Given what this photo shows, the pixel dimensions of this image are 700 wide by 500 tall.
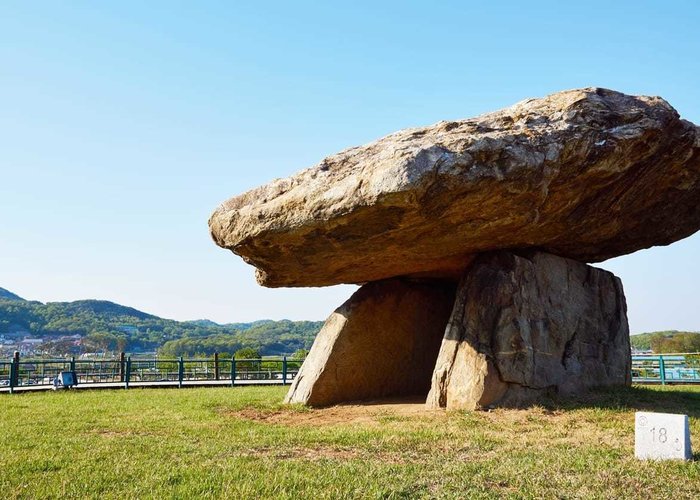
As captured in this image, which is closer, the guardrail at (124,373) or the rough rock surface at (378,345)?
the rough rock surface at (378,345)

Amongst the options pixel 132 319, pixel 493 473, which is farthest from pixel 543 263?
pixel 132 319

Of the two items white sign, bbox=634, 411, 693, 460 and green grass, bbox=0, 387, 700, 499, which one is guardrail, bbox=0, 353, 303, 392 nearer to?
green grass, bbox=0, 387, 700, 499

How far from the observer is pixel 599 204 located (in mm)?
11195

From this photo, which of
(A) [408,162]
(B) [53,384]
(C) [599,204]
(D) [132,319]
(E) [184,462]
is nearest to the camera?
(E) [184,462]

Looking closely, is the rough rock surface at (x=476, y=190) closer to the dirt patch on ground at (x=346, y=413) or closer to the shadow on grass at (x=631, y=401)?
the dirt patch on ground at (x=346, y=413)

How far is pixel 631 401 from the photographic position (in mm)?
10367

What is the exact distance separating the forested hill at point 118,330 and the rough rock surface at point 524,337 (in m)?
82.5

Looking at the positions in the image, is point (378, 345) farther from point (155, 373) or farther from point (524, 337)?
point (155, 373)

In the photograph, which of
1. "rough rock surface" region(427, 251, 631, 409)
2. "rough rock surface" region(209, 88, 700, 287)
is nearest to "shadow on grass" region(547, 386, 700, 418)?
"rough rock surface" region(427, 251, 631, 409)

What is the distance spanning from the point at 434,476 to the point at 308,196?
17.3ft

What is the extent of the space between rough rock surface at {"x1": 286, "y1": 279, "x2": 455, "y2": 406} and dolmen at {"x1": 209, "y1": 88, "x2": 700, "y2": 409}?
3cm

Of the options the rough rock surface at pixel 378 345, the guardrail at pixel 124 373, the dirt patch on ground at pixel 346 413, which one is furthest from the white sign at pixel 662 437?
the guardrail at pixel 124 373

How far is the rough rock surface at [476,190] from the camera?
9172 millimetres

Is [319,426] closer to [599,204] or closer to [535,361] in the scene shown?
[535,361]
